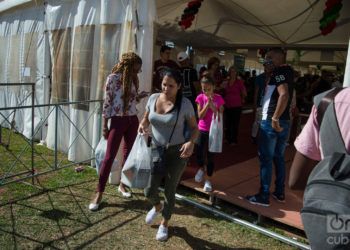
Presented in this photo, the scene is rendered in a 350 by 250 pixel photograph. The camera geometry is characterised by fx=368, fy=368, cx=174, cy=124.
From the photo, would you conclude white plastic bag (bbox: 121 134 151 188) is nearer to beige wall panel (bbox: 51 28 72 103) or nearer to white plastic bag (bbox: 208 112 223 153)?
white plastic bag (bbox: 208 112 223 153)

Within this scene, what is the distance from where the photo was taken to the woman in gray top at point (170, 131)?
10.8 feet

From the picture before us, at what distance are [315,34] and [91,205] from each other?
7.98 meters

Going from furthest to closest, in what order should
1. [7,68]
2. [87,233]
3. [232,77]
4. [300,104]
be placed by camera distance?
[300,104]
[7,68]
[232,77]
[87,233]

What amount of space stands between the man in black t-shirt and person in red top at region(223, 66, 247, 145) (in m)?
3.03

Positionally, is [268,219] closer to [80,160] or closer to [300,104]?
[80,160]

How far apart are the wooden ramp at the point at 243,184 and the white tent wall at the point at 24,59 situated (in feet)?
10.7

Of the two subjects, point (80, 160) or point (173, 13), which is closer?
point (80, 160)

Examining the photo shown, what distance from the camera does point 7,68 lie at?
27.1ft

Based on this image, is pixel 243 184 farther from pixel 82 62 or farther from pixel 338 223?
pixel 338 223

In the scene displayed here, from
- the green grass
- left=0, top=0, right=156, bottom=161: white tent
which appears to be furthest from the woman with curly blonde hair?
left=0, top=0, right=156, bottom=161: white tent

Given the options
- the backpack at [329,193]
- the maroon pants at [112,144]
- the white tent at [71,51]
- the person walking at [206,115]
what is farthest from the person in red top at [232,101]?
the backpack at [329,193]

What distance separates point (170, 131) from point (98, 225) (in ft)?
4.26

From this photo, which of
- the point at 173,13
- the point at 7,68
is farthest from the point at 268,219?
the point at 7,68

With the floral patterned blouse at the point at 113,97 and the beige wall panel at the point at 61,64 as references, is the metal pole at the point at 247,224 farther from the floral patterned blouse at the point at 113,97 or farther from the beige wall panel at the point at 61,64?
the beige wall panel at the point at 61,64
